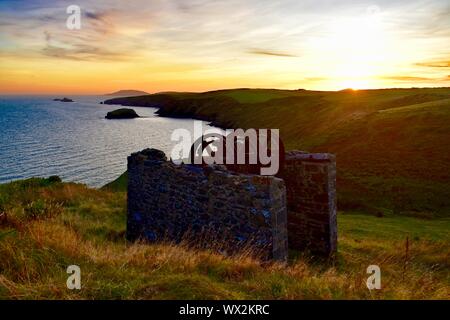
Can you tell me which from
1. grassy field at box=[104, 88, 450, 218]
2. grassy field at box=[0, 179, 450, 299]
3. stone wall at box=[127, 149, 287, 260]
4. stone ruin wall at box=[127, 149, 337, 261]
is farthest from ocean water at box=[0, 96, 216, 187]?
grassy field at box=[0, 179, 450, 299]

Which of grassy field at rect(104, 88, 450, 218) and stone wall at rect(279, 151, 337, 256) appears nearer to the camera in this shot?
stone wall at rect(279, 151, 337, 256)

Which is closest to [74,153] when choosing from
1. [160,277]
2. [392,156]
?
[392,156]

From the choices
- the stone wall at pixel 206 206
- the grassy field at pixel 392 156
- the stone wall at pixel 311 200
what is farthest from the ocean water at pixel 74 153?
the stone wall at pixel 311 200

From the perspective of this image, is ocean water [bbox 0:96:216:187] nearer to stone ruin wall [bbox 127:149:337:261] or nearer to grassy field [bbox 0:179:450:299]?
stone ruin wall [bbox 127:149:337:261]

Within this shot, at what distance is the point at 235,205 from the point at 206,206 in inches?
47.1

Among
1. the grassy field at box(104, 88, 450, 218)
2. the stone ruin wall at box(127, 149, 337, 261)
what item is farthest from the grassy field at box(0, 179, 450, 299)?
the grassy field at box(104, 88, 450, 218)

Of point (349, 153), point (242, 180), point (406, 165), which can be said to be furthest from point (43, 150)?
point (242, 180)

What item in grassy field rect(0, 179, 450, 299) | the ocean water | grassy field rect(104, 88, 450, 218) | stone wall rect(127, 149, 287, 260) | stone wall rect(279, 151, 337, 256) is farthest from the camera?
the ocean water

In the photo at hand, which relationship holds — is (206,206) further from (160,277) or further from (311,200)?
(160,277)

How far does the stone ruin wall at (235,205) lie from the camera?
947cm

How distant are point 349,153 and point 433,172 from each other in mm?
10503

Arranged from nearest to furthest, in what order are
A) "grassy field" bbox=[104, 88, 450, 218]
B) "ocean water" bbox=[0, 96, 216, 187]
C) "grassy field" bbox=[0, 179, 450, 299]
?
"grassy field" bbox=[0, 179, 450, 299]
"grassy field" bbox=[104, 88, 450, 218]
"ocean water" bbox=[0, 96, 216, 187]

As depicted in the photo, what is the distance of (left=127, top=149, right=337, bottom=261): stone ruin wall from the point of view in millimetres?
9469
